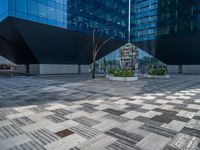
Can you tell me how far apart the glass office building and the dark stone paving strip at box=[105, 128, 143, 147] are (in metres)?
24.9

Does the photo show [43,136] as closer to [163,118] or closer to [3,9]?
[163,118]

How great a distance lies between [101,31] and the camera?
37.2m

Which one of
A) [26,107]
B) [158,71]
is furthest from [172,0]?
[26,107]

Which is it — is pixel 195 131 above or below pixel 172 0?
below

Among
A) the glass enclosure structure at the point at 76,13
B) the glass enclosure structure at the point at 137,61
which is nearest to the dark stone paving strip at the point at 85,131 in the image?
the glass enclosure structure at the point at 76,13

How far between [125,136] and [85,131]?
1.16 m

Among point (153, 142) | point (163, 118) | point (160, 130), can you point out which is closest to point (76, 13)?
point (163, 118)

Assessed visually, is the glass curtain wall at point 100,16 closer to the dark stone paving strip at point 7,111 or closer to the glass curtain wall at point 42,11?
the glass curtain wall at point 42,11

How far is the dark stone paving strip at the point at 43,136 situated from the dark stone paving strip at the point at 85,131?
637mm

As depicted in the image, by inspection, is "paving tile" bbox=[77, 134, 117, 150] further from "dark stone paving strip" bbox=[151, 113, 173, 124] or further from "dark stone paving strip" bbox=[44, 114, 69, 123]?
"dark stone paving strip" bbox=[151, 113, 173, 124]

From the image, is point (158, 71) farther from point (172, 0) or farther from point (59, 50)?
point (172, 0)

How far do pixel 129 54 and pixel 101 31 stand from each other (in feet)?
45.6

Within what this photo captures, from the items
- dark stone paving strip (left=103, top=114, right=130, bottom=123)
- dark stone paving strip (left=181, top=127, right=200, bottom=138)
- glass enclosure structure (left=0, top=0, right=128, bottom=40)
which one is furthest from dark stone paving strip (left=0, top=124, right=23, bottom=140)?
glass enclosure structure (left=0, top=0, right=128, bottom=40)

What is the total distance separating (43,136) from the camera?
13.2 ft
